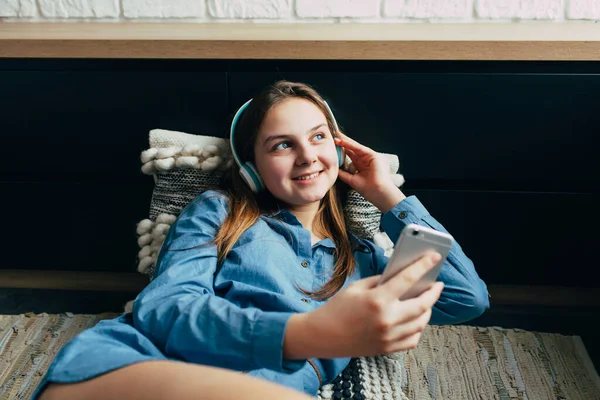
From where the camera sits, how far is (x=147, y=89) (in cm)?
116

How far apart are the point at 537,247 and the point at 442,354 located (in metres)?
0.33

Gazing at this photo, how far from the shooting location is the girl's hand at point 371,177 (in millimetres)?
1007

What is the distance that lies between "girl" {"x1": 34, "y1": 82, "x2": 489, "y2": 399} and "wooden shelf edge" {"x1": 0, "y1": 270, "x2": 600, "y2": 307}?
1.38 feet

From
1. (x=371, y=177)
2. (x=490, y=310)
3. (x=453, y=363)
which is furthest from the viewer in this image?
(x=490, y=310)

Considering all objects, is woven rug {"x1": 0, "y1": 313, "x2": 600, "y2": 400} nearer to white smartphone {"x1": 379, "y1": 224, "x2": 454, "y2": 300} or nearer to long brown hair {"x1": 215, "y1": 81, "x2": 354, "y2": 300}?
long brown hair {"x1": 215, "y1": 81, "x2": 354, "y2": 300}

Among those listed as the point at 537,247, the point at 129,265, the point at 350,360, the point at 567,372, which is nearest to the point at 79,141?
the point at 129,265

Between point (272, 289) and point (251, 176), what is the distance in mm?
206

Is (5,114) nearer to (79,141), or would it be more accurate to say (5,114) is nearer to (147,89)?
(79,141)

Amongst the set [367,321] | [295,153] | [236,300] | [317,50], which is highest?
[317,50]

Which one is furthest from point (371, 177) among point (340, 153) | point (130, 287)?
point (130, 287)

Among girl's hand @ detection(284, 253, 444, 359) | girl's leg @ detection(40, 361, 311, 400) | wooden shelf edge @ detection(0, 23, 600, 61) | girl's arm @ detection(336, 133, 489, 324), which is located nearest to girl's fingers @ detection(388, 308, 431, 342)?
girl's hand @ detection(284, 253, 444, 359)

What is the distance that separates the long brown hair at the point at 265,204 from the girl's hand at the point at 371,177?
44 millimetres

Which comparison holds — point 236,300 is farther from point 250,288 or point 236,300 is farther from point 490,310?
point 490,310

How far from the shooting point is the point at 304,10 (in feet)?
4.58
